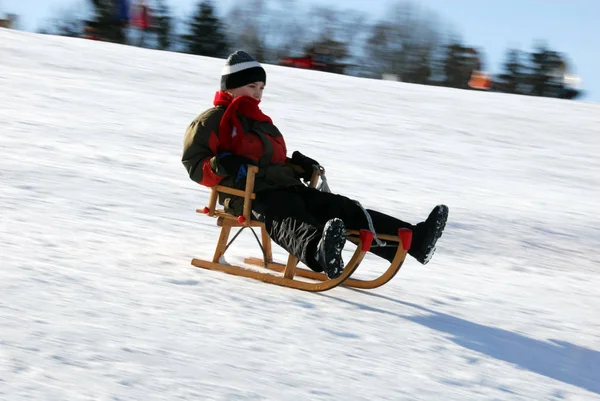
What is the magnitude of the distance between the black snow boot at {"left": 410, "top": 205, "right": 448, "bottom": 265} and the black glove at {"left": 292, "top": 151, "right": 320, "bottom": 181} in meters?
0.74

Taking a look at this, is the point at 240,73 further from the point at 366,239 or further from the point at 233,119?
the point at 366,239

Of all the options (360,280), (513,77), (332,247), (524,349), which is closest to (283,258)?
(360,280)

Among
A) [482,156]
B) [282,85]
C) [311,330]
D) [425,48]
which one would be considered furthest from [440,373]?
[425,48]

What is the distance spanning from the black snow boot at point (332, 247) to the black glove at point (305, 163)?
0.92m

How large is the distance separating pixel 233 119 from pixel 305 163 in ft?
1.61

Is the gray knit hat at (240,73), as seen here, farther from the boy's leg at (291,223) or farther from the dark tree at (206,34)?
the dark tree at (206,34)

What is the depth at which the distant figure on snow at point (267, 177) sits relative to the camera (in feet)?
13.5

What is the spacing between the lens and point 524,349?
3.83 metres

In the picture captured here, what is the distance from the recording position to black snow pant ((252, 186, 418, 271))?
4.03m

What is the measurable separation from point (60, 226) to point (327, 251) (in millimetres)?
1957

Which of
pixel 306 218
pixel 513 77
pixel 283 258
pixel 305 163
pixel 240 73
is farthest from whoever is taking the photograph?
pixel 513 77

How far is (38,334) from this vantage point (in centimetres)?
316

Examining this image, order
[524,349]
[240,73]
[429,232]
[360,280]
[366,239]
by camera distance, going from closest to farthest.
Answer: [524,349]
[366,239]
[429,232]
[360,280]
[240,73]

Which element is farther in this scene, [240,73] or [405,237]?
[240,73]
